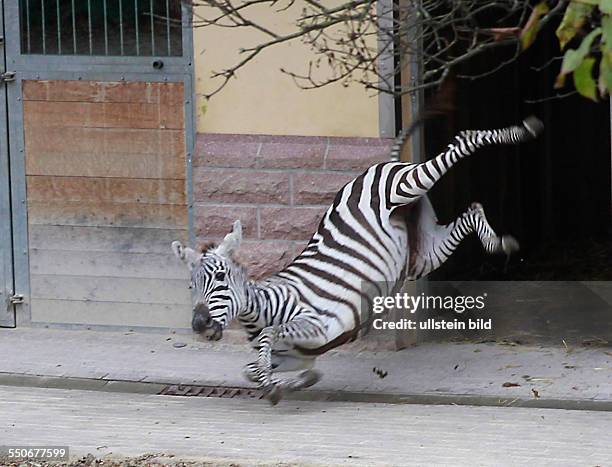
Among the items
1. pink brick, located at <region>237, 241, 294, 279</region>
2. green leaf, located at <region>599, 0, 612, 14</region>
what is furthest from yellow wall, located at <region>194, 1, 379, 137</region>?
green leaf, located at <region>599, 0, 612, 14</region>

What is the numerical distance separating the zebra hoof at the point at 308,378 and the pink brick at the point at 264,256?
1.17 m

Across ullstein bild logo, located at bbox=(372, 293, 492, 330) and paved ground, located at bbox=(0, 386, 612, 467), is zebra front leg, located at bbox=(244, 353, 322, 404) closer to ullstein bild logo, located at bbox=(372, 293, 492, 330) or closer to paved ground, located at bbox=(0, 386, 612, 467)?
paved ground, located at bbox=(0, 386, 612, 467)

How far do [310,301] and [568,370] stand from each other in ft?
5.40

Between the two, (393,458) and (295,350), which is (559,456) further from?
(295,350)

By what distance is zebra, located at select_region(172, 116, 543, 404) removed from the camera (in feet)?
23.8

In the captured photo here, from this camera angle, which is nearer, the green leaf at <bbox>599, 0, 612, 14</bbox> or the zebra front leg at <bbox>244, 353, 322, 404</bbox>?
the green leaf at <bbox>599, 0, 612, 14</bbox>

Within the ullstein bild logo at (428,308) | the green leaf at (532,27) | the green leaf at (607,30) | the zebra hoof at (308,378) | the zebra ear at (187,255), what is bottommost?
the zebra hoof at (308,378)

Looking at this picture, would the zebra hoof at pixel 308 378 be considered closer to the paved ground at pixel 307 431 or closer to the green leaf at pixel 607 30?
the paved ground at pixel 307 431

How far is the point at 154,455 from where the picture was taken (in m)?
6.56

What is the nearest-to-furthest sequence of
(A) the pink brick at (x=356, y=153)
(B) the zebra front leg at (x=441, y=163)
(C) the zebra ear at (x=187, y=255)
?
(C) the zebra ear at (x=187, y=255), (B) the zebra front leg at (x=441, y=163), (A) the pink brick at (x=356, y=153)

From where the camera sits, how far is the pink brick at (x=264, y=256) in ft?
28.0

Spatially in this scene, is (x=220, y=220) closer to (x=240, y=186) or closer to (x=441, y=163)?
(x=240, y=186)

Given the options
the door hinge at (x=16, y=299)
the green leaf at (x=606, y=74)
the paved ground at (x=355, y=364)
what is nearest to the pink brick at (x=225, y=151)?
the paved ground at (x=355, y=364)

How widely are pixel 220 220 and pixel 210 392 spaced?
4.14ft
